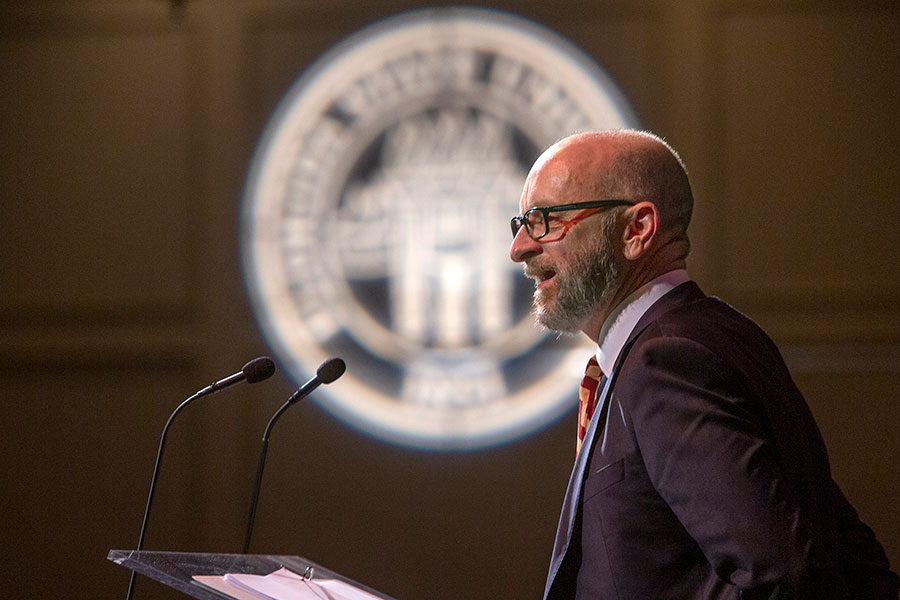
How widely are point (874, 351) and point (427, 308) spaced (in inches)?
57.8

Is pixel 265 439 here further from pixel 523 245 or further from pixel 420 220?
pixel 420 220

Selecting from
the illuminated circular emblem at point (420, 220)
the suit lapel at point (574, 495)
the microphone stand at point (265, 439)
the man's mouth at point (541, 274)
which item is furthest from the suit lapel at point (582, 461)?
the illuminated circular emblem at point (420, 220)

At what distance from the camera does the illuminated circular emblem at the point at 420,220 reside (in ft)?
10.8

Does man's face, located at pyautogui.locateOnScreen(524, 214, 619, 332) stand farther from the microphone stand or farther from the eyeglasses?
the microphone stand

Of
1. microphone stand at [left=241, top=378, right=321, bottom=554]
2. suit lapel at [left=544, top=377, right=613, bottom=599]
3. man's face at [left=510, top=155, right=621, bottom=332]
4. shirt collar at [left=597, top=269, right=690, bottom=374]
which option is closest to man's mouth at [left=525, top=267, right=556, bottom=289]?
man's face at [left=510, top=155, right=621, bottom=332]

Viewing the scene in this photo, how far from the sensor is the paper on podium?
1307 millimetres

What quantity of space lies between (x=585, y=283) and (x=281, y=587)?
26.1 inches

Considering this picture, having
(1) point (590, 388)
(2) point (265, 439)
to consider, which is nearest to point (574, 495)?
(1) point (590, 388)

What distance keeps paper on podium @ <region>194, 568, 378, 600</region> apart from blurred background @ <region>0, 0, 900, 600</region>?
A: 1.83 meters

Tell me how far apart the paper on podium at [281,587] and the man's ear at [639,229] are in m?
0.67

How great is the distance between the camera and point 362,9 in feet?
11.1

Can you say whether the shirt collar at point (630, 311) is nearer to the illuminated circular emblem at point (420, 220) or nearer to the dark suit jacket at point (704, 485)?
the dark suit jacket at point (704, 485)

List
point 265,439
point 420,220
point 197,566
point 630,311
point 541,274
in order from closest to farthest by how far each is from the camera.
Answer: point 197,566, point 630,311, point 541,274, point 265,439, point 420,220

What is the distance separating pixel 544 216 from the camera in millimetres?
1600
